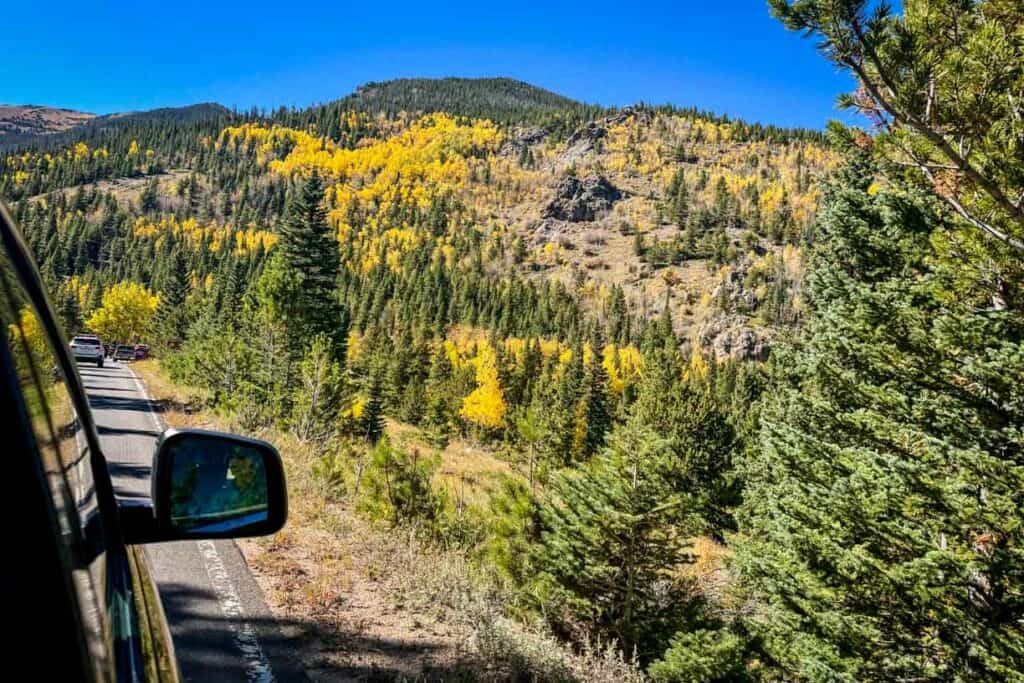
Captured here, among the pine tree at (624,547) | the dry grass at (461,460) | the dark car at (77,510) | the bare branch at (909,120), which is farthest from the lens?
the dry grass at (461,460)

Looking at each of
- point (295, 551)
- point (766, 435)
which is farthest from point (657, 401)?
point (295, 551)

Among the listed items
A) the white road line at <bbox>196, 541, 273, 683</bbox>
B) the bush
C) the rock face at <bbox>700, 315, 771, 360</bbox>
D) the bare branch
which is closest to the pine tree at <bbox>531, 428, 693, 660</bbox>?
the bush

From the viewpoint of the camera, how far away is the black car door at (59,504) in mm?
760


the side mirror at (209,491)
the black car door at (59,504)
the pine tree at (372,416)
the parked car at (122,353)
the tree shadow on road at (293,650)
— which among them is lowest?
the pine tree at (372,416)

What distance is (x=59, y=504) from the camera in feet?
2.90

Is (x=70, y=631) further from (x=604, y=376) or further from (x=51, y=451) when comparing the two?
(x=604, y=376)

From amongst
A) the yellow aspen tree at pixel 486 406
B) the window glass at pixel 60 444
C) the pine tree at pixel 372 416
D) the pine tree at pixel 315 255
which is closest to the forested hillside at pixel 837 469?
the pine tree at pixel 315 255

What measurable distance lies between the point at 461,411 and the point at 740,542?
165 ft

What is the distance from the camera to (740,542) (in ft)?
50.3

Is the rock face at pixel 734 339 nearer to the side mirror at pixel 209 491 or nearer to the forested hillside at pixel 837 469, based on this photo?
the forested hillside at pixel 837 469

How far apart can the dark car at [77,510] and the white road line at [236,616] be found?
3108 millimetres

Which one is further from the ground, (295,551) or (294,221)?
(294,221)

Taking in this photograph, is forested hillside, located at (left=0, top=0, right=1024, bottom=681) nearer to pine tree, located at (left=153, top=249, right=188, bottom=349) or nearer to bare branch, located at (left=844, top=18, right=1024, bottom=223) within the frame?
bare branch, located at (left=844, top=18, right=1024, bottom=223)

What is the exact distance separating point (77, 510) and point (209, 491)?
0.78m
